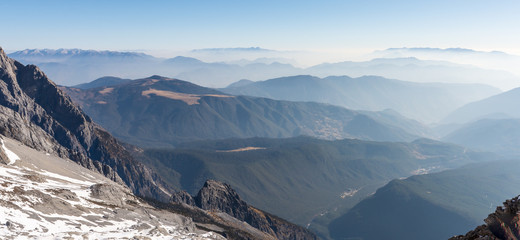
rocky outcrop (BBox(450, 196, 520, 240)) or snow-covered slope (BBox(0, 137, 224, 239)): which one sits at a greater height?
rocky outcrop (BBox(450, 196, 520, 240))

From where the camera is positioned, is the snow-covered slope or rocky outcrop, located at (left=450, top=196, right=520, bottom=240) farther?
the snow-covered slope

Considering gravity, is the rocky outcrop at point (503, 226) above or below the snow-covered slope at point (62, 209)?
above

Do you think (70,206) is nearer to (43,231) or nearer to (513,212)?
(43,231)

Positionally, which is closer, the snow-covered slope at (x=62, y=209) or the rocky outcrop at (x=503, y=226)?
the rocky outcrop at (x=503, y=226)

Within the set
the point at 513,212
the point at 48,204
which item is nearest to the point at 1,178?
the point at 48,204

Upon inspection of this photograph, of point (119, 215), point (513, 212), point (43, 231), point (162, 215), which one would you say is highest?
point (513, 212)
